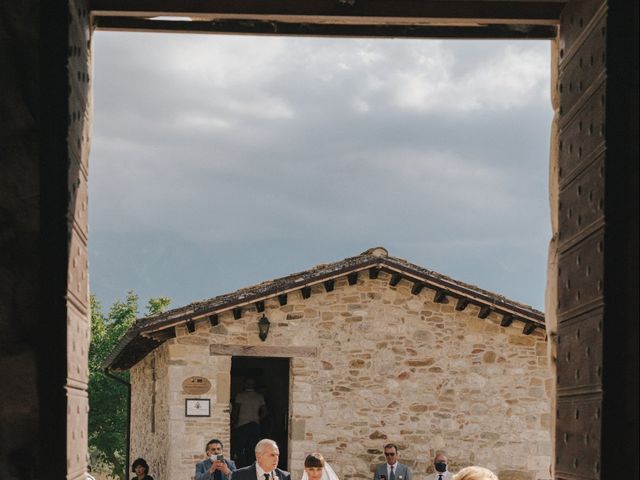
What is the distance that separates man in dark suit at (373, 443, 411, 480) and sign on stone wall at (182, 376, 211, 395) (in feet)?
8.69

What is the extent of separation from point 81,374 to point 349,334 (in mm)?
12322

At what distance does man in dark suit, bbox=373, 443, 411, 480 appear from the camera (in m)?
14.3

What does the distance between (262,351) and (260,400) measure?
1.63 m

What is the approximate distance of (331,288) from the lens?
15398 mm

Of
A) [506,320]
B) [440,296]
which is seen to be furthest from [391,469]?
[506,320]

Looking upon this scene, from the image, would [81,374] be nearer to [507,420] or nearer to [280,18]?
[280,18]

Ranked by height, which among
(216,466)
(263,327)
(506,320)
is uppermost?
(506,320)

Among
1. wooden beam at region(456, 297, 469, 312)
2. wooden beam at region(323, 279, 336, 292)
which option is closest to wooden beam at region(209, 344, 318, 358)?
wooden beam at region(323, 279, 336, 292)

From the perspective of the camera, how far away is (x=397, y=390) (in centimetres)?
1538

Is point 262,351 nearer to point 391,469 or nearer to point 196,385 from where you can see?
point 196,385

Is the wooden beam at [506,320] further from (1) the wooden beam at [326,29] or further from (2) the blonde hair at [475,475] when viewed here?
(1) the wooden beam at [326,29]

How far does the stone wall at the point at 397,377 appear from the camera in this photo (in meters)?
15.1

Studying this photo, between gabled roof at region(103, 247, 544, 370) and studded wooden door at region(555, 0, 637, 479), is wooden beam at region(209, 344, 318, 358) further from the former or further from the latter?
studded wooden door at region(555, 0, 637, 479)

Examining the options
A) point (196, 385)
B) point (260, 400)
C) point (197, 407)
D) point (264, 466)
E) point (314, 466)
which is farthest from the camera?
point (260, 400)
